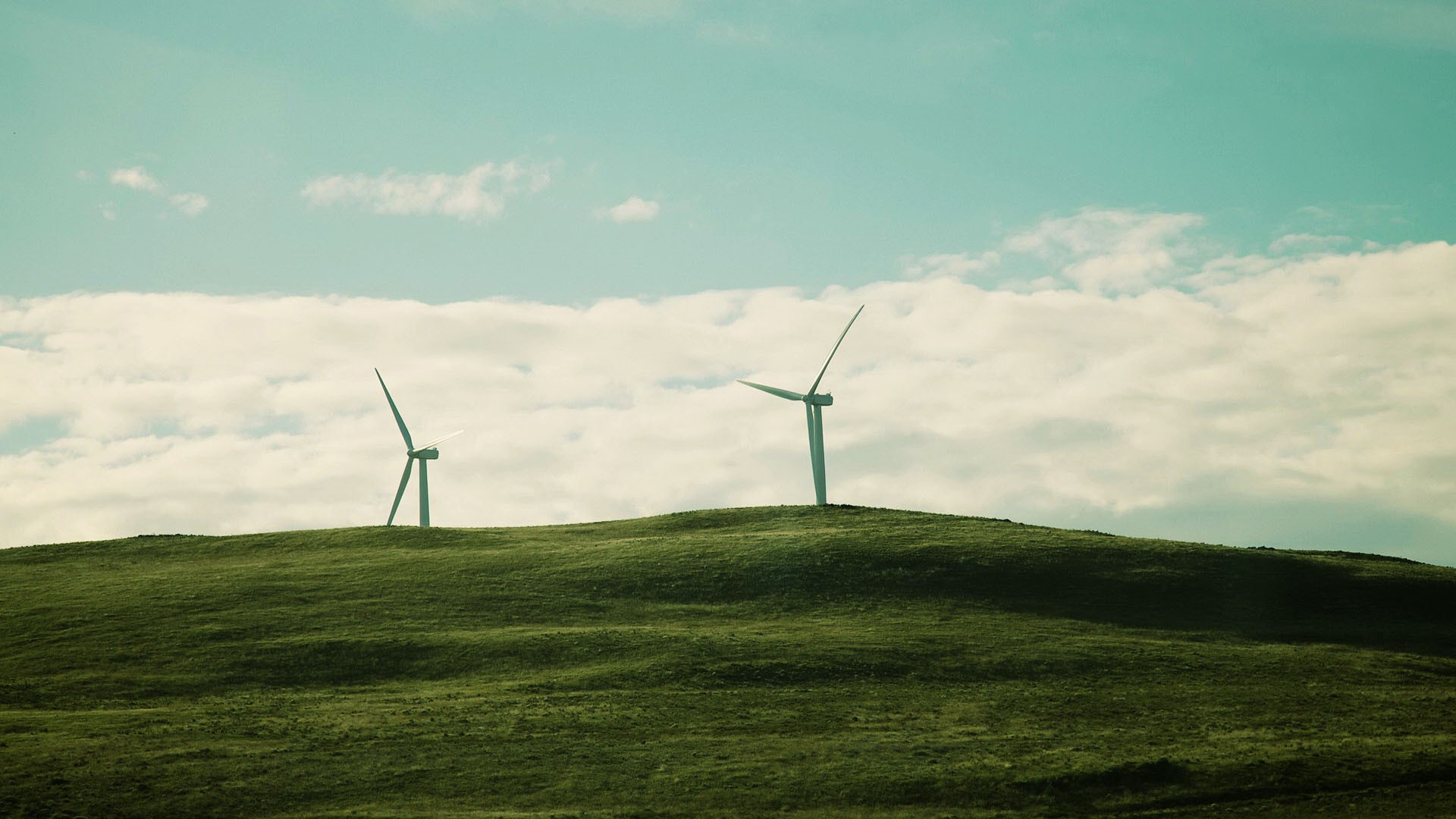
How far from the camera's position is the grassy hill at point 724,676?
32.7 m

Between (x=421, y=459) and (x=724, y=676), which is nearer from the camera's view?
(x=724, y=676)

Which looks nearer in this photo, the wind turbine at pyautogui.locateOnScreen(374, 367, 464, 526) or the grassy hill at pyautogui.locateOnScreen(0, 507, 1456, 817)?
the grassy hill at pyautogui.locateOnScreen(0, 507, 1456, 817)

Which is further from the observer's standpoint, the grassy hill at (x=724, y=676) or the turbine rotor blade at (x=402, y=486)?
the turbine rotor blade at (x=402, y=486)

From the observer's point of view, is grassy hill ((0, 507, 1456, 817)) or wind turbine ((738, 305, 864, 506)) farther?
wind turbine ((738, 305, 864, 506))

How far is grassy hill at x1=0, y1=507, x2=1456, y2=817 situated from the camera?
107 ft

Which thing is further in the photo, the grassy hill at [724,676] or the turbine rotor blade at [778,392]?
the turbine rotor blade at [778,392]

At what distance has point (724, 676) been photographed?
143ft

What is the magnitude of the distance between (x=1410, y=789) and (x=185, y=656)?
4388cm

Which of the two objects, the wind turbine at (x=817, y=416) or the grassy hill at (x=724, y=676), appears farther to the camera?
the wind turbine at (x=817, y=416)

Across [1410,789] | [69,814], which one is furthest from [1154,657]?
[69,814]

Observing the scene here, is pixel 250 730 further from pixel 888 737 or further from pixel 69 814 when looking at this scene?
pixel 888 737

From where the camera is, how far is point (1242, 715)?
1577 inches

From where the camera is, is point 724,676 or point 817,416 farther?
point 817,416

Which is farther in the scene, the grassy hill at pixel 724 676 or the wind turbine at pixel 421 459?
the wind turbine at pixel 421 459
